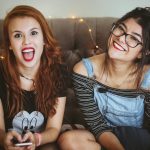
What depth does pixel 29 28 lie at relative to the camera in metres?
0.76

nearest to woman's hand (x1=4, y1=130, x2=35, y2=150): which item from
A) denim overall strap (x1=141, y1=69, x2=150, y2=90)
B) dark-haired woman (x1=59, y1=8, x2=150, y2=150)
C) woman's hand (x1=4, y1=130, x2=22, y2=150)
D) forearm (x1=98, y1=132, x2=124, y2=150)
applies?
woman's hand (x1=4, y1=130, x2=22, y2=150)

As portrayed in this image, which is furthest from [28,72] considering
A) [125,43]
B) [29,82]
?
[125,43]

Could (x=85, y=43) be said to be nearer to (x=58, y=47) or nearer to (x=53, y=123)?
(x=58, y=47)

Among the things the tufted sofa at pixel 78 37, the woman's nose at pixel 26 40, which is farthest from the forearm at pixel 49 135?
the woman's nose at pixel 26 40

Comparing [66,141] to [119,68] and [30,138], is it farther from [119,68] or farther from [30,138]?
[119,68]

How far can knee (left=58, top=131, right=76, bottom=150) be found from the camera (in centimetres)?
82

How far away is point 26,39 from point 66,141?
11.2 inches

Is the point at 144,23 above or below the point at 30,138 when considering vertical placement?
above

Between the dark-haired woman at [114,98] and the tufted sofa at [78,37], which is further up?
the tufted sofa at [78,37]

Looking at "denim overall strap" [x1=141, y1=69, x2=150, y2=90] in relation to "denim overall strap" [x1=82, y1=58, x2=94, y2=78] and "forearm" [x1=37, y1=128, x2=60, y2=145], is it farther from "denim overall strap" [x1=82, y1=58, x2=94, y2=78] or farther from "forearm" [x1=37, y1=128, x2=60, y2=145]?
"forearm" [x1=37, y1=128, x2=60, y2=145]

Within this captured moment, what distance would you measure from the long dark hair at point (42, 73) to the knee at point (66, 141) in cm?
7

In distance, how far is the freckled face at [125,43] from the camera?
796 millimetres

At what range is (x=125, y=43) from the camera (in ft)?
2.60

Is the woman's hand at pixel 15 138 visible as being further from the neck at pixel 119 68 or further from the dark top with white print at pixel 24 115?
the neck at pixel 119 68
